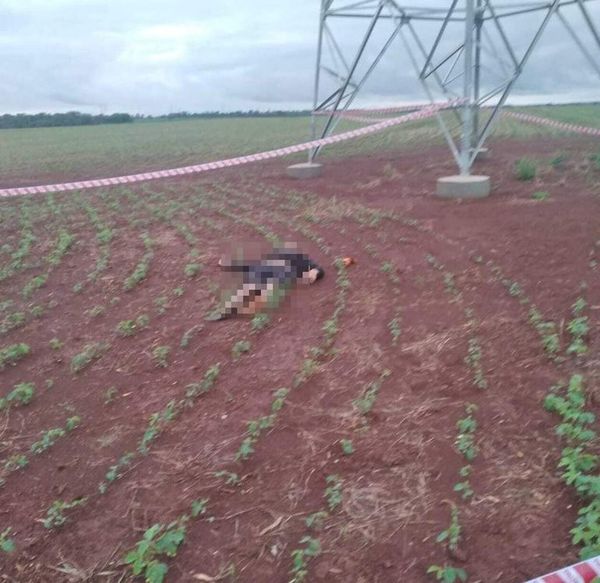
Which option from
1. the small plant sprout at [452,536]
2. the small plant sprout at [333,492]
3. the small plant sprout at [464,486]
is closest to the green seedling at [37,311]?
the small plant sprout at [333,492]

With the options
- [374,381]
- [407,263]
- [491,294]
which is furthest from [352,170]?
[374,381]

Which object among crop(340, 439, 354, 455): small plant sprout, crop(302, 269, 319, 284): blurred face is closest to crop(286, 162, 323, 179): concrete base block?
crop(302, 269, 319, 284): blurred face

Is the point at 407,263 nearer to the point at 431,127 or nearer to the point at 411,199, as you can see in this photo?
the point at 411,199

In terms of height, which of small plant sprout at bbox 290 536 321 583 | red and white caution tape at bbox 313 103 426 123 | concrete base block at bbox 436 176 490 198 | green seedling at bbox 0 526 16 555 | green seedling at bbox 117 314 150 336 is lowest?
green seedling at bbox 0 526 16 555

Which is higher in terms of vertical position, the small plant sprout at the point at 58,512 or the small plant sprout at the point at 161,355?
the small plant sprout at the point at 161,355

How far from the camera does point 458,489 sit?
317 cm

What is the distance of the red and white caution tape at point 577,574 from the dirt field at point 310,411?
0.86 feet

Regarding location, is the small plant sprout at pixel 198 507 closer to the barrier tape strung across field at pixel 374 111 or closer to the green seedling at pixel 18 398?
the green seedling at pixel 18 398

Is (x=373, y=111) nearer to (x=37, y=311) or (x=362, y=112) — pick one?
(x=362, y=112)

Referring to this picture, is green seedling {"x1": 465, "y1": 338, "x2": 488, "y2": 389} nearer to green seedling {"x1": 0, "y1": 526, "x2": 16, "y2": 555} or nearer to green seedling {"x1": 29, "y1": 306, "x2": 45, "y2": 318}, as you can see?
green seedling {"x1": 0, "y1": 526, "x2": 16, "y2": 555}

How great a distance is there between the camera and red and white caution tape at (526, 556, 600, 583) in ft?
7.78

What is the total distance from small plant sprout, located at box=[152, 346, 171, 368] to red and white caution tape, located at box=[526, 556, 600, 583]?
3219 millimetres

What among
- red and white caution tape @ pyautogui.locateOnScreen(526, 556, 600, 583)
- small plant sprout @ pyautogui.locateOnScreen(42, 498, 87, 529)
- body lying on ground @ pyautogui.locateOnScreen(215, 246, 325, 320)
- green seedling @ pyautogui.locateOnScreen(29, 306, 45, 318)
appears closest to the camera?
red and white caution tape @ pyautogui.locateOnScreen(526, 556, 600, 583)

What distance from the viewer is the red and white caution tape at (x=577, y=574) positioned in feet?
7.78
